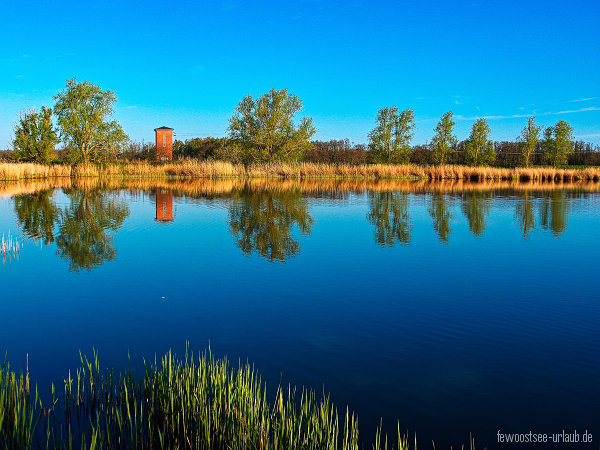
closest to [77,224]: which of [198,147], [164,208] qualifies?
[164,208]

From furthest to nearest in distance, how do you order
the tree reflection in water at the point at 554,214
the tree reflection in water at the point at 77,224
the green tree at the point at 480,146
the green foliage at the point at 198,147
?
the green foliage at the point at 198,147 < the green tree at the point at 480,146 < the tree reflection in water at the point at 554,214 < the tree reflection in water at the point at 77,224

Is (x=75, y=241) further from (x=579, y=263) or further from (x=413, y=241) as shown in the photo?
(x=579, y=263)

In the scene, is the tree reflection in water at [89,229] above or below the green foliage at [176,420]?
above

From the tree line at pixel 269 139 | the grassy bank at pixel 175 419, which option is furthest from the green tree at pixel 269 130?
the grassy bank at pixel 175 419

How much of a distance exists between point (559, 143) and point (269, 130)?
32.9m

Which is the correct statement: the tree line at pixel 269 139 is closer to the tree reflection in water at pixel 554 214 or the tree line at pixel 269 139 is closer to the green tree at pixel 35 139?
the green tree at pixel 35 139

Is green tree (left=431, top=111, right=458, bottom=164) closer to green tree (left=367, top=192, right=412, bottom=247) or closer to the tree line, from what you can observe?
the tree line

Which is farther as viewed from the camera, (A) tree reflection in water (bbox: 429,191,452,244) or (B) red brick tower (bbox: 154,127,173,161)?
(B) red brick tower (bbox: 154,127,173,161)

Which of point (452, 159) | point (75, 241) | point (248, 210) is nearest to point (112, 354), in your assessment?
point (75, 241)

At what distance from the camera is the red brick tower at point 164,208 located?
1597cm

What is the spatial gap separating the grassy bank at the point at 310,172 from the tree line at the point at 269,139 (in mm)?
2092

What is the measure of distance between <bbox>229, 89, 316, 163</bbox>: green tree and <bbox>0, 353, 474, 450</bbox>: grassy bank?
147ft

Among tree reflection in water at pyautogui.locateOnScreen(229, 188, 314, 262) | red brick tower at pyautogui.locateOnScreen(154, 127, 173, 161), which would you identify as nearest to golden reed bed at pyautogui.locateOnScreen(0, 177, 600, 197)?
tree reflection in water at pyautogui.locateOnScreen(229, 188, 314, 262)

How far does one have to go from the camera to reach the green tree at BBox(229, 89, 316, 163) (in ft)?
156
